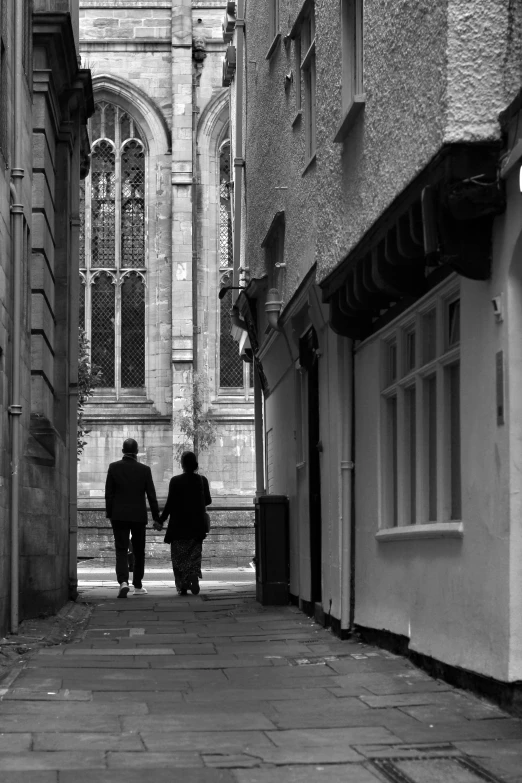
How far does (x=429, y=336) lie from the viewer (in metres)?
8.95

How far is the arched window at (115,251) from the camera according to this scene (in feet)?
136

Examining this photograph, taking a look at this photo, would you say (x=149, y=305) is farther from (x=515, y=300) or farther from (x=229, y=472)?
(x=515, y=300)

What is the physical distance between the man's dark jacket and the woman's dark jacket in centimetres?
21

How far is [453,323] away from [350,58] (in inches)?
119

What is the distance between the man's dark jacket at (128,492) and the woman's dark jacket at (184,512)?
21cm

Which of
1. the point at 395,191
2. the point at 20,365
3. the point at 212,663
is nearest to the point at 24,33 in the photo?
the point at 20,365

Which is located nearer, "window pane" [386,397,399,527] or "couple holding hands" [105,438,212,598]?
"window pane" [386,397,399,527]

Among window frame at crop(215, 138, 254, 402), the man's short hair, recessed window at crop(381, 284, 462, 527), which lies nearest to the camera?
recessed window at crop(381, 284, 462, 527)

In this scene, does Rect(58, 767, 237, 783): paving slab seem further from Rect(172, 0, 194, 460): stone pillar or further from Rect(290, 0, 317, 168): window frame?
Rect(172, 0, 194, 460): stone pillar

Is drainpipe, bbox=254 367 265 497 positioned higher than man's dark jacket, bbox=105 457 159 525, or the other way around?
drainpipe, bbox=254 367 265 497

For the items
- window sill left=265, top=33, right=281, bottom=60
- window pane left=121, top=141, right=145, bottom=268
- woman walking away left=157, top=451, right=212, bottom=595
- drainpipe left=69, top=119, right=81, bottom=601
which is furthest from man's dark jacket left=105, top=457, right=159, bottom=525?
window pane left=121, top=141, right=145, bottom=268

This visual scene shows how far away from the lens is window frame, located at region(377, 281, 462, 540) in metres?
8.25

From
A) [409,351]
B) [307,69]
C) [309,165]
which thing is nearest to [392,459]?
[409,351]

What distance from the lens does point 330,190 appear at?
35.5 ft
